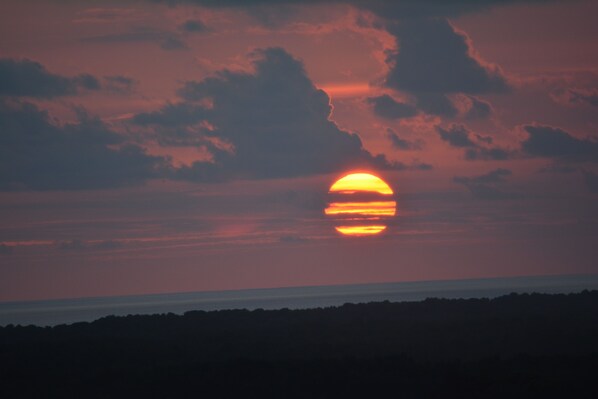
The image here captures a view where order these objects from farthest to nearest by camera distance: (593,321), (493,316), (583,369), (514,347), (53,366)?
(493,316)
(593,321)
(514,347)
(53,366)
(583,369)

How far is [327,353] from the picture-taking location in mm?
78438

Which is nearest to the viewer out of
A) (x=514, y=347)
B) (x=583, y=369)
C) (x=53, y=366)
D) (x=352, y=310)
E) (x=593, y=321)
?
(x=583, y=369)

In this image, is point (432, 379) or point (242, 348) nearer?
point (432, 379)

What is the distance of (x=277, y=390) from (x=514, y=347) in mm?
24808

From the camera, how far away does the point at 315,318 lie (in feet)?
338

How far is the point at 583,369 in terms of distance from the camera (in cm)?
6103

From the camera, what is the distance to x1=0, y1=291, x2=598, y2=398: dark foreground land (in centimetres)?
6194

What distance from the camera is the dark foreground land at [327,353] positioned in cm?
6194

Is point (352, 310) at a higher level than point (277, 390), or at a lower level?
higher

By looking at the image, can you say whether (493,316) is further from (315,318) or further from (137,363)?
(137,363)

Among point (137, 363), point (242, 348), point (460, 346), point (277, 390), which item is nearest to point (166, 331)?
point (242, 348)

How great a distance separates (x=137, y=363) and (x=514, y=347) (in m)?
26.9

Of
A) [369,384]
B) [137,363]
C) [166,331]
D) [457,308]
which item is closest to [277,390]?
[369,384]

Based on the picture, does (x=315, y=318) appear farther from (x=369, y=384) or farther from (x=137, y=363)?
(x=369, y=384)
